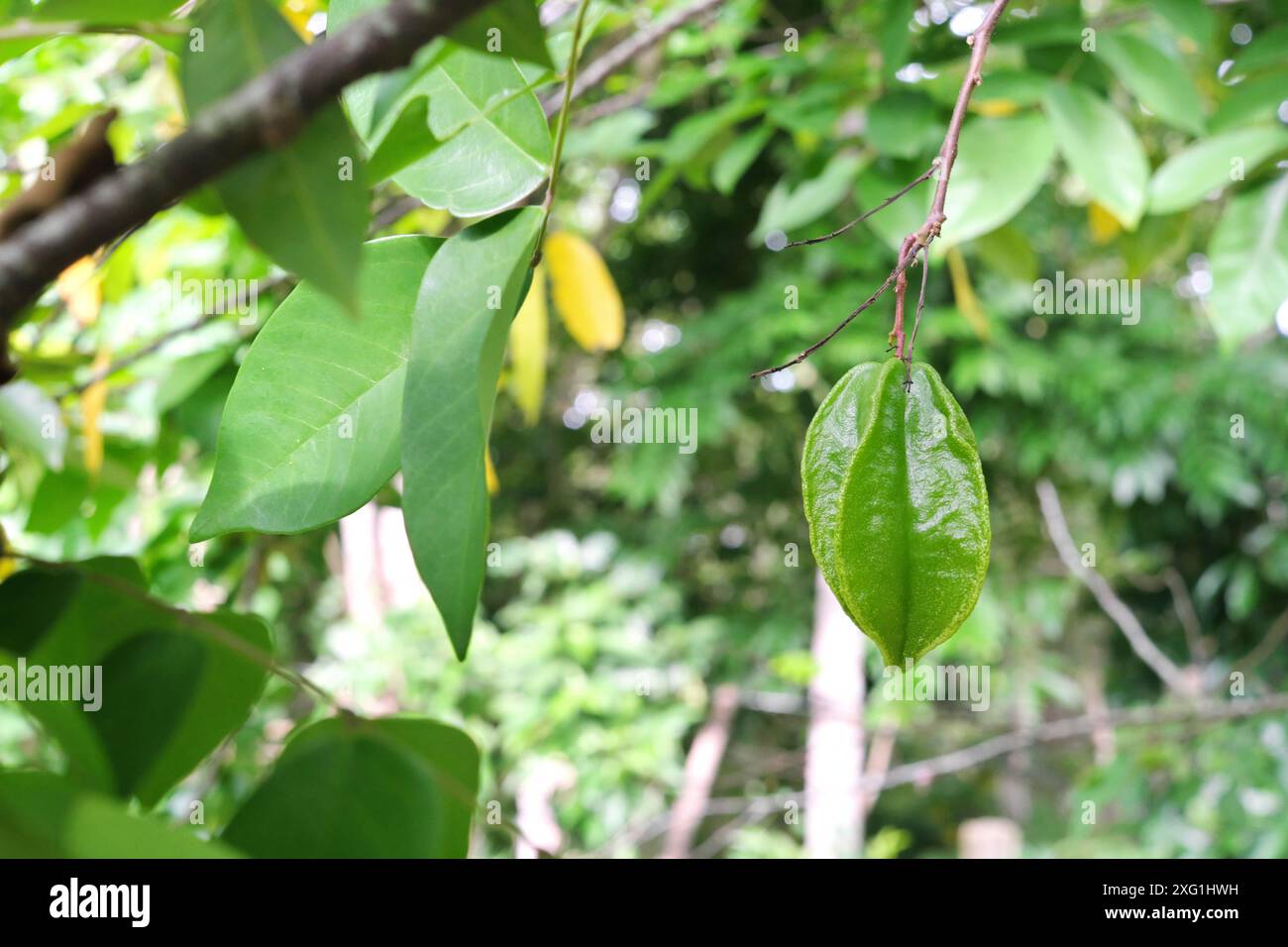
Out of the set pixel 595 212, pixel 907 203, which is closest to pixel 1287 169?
pixel 907 203

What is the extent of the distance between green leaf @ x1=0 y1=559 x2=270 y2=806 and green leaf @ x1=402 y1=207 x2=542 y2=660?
0.31 ft

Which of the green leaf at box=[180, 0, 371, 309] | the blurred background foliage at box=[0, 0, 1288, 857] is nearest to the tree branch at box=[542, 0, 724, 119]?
the blurred background foliage at box=[0, 0, 1288, 857]

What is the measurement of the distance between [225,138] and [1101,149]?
2.36ft

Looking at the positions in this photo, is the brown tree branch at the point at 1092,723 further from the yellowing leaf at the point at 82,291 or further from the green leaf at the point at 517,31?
the green leaf at the point at 517,31

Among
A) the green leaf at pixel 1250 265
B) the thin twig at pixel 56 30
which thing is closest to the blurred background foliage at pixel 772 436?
the green leaf at pixel 1250 265

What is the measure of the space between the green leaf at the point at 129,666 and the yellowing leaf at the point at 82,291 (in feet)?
1.72

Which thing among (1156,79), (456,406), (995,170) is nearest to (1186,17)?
(1156,79)

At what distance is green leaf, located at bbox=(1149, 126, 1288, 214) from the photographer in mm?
786

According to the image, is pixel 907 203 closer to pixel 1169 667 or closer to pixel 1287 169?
pixel 1287 169

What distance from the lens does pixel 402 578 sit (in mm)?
2771

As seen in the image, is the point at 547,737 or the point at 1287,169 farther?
the point at 547,737

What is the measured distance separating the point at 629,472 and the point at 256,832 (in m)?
3.04

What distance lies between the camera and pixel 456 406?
0.96 feet

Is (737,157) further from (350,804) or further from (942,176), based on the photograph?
(350,804)
